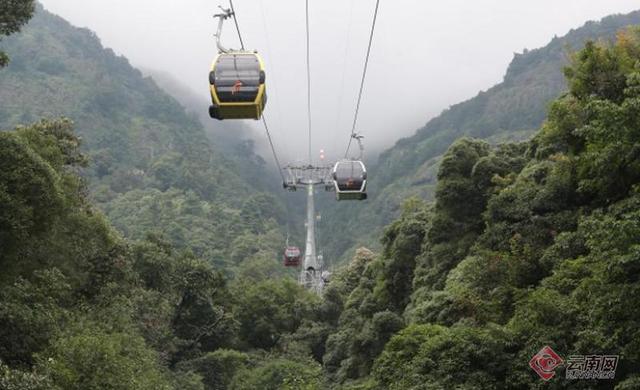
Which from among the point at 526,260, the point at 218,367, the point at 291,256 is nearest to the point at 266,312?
the point at 218,367

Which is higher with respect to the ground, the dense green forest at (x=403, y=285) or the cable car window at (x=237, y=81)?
the cable car window at (x=237, y=81)

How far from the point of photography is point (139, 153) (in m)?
95.8

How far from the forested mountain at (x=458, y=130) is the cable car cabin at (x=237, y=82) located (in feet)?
225

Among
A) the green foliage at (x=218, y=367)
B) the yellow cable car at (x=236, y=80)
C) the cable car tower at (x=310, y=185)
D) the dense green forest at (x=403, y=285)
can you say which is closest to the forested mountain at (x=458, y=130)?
the cable car tower at (x=310, y=185)

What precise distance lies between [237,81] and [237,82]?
2 centimetres

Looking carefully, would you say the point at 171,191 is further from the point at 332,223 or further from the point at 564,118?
the point at 564,118

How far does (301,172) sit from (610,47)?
31.0 m

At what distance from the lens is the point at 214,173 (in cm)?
9925

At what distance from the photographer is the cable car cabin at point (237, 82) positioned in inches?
639

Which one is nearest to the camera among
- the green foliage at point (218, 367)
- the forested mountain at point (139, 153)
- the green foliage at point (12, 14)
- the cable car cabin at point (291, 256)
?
the green foliage at point (12, 14)

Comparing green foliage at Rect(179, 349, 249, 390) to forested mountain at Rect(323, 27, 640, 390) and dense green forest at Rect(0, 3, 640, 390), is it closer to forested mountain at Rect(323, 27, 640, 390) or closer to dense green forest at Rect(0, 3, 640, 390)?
dense green forest at Rect(0, 3, 640, 390)

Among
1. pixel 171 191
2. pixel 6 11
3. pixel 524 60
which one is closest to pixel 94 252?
pixel 6 11

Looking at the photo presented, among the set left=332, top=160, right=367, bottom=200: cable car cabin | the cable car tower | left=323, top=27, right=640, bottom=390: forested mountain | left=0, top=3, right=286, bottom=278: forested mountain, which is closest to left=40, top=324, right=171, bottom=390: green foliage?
left=323, top=27, right=640, bottom=390: forested mountain

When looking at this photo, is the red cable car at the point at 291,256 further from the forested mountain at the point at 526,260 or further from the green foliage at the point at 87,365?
the green foliage at the point at 87,365
